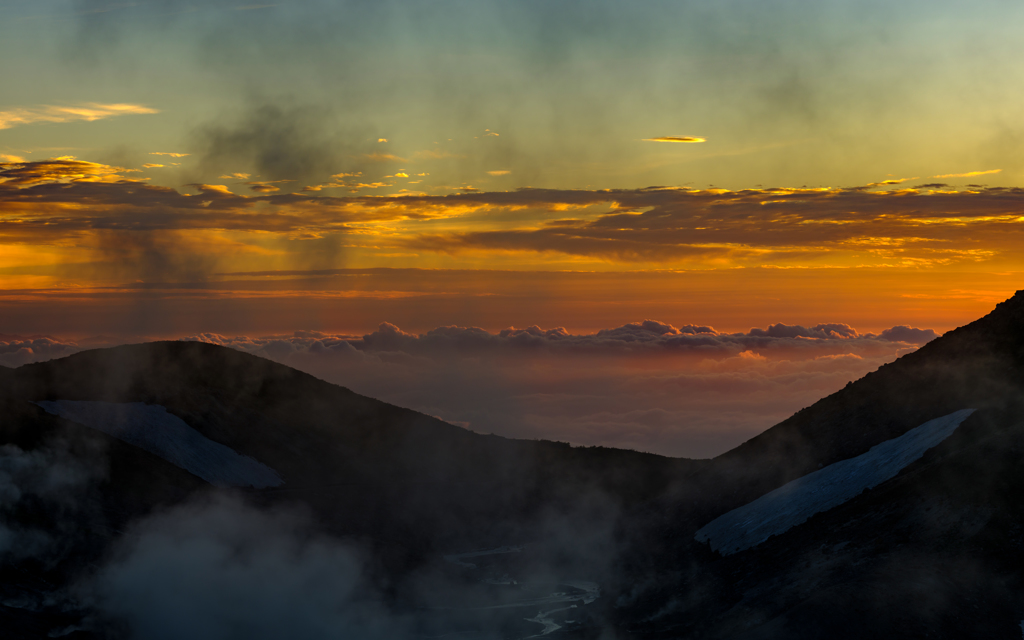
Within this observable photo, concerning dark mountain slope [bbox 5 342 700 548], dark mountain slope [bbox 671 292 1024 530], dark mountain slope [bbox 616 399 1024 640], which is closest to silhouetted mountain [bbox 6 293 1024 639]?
dark mountain slope [bbox 616 399 1024 640]

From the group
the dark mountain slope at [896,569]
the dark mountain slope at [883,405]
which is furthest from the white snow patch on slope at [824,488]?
the dark mountain slope at [883,405]

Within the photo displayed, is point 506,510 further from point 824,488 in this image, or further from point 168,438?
point 824,488

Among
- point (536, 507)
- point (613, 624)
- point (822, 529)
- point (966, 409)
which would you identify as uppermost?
point (966, 409)

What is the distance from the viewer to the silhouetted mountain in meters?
38.5

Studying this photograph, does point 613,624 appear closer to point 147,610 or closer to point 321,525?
point 147,610

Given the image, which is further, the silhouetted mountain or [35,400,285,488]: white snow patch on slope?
[35,400,285,488]: white snow patch on slope

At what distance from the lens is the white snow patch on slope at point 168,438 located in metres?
69.1

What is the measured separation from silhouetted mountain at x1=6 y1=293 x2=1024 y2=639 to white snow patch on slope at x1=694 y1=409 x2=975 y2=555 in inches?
9.1

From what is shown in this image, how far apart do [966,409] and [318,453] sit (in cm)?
5784

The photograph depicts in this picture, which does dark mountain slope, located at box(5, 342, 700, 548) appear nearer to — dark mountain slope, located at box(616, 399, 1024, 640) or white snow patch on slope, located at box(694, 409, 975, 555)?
white snow patch on slope, located at box(694, 409, 975, 555)

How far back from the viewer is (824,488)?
5306 centimetres

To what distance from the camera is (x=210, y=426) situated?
7831 cm

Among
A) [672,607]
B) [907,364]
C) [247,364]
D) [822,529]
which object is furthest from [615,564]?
[247,364]

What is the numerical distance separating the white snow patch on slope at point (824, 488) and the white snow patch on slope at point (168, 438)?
130 feet
